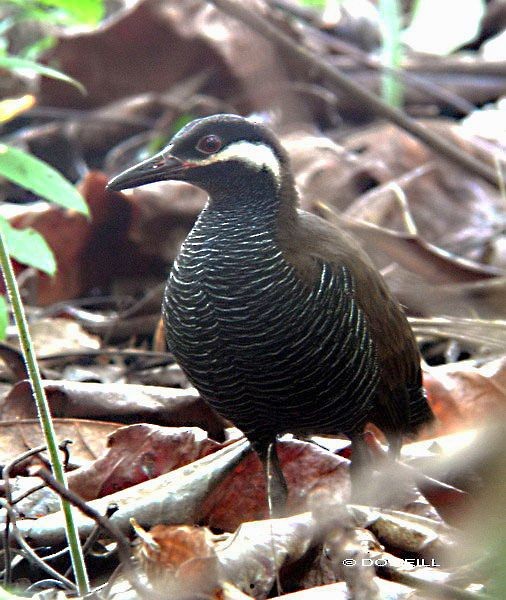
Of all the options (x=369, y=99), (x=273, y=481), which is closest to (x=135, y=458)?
(x=273, y=481)

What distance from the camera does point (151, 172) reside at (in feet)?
10.7

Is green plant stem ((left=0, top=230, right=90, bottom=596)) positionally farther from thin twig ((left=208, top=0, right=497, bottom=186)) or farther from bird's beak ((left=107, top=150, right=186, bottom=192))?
thin twig ((left=208, top=0, right=497, bottom=186))

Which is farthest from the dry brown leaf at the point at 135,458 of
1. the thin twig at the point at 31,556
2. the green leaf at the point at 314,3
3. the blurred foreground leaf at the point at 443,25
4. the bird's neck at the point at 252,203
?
the green leaf at the point at 314,3

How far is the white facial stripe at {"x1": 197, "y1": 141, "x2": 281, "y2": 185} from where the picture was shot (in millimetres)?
3260

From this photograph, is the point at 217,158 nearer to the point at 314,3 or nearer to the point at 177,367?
the point at 177,367

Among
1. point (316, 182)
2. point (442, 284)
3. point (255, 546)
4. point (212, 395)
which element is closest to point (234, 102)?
point (316, 182)

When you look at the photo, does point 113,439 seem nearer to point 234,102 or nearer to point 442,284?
point 442,284

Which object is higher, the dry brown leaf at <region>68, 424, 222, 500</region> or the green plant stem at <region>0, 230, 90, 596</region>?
the green plant stem at <region>0, 230, 90, 596</region>

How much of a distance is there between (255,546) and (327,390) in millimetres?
714

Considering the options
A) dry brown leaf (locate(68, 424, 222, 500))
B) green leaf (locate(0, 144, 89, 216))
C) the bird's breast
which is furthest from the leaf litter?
green leaf (locate(0, 144, 89, 216))

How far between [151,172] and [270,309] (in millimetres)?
583

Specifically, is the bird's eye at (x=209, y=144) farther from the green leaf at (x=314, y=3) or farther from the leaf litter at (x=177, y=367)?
the green leaf at (x=314, y=3)

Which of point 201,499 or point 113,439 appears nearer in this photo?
point 201,499

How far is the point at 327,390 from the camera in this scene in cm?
311
